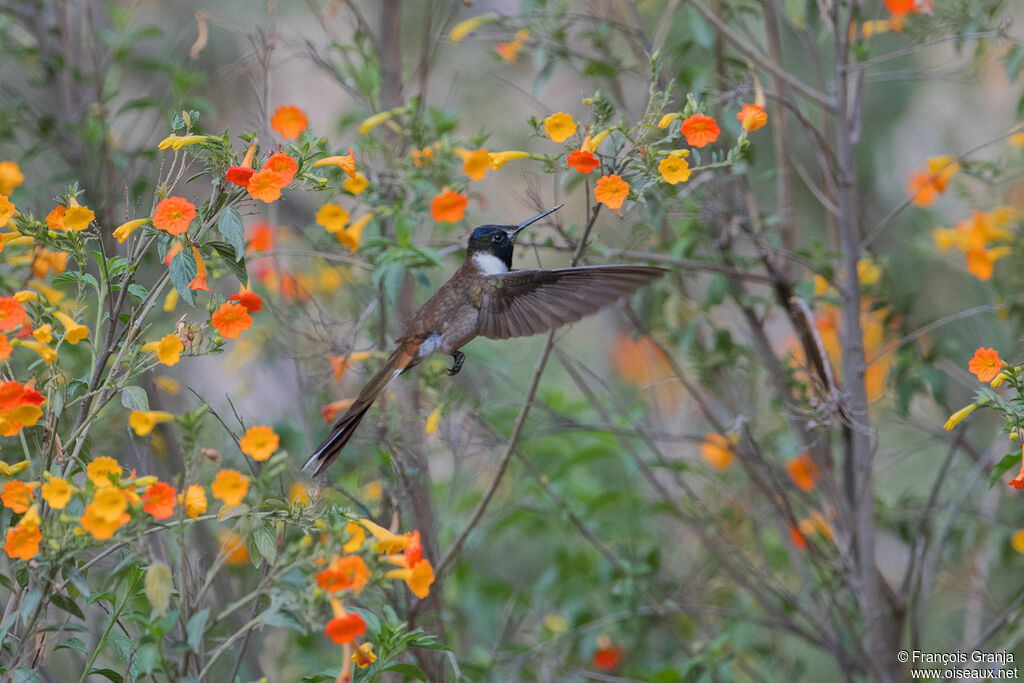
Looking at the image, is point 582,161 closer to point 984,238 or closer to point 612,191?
→ point 612,191

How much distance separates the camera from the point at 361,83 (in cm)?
297

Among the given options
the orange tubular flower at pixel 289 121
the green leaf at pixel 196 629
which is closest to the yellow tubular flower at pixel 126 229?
the orange tubular flower at pixel 289 121

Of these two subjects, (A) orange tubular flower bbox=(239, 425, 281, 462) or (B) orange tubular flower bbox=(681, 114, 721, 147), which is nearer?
(A) orange tubular flower bbox=(239, 425, 281, 462)

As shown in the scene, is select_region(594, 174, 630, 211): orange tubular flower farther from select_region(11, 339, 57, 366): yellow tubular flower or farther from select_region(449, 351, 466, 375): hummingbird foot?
select_region(11, 339, 57, 366): yellow tubular flower

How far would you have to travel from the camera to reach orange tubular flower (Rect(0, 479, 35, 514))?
58.1 inches

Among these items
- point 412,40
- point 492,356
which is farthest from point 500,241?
point 412,40

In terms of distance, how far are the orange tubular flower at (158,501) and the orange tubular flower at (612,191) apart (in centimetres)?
94

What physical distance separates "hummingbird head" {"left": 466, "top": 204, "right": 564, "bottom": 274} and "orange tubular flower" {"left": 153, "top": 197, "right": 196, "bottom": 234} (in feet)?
2.94

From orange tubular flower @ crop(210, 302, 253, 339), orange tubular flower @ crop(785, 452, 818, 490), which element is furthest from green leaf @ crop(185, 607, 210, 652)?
orange tubular flower @ crop(785, 452, 818, 490)

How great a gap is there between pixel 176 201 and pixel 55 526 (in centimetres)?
56

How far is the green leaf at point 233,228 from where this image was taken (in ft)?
5.28

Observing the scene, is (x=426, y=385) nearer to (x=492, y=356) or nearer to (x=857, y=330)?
(x=492, y=356)

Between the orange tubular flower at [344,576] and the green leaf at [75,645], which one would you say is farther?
the green leaf at [75,645]

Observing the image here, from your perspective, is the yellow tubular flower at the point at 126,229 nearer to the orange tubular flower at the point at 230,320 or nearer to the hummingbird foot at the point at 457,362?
the orange tubular flower at the point at 230,320
